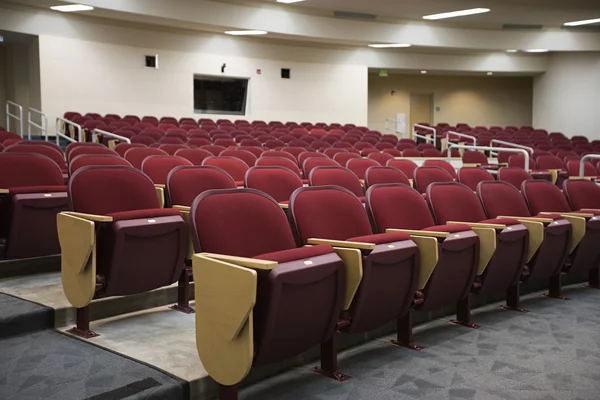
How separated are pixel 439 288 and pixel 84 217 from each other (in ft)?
4.85

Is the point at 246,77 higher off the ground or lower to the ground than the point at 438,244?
higher

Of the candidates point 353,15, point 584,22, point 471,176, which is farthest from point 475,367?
point 584,22

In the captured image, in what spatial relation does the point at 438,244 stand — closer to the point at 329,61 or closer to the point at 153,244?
the point at 153,244

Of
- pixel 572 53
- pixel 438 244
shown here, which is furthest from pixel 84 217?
pixel 572 53

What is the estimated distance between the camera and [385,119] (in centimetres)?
1664

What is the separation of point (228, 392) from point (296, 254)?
471mm

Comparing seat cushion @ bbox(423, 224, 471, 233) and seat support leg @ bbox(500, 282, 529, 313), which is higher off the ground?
seat cushion @ bbox(423, 224, 471, 233)

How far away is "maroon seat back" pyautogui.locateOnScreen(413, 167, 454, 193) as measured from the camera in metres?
4.05

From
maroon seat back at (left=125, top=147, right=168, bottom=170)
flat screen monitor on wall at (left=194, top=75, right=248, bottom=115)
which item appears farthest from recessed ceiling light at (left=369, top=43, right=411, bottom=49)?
maroon seat back at (left=125, top=147, right=168, bottom=170)

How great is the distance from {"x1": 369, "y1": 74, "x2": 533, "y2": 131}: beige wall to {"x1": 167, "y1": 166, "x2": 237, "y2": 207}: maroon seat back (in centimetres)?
1381

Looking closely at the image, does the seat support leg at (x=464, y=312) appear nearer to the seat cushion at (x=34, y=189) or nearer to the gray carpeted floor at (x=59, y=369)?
the gray carpeted floor at (x=59, y=369)

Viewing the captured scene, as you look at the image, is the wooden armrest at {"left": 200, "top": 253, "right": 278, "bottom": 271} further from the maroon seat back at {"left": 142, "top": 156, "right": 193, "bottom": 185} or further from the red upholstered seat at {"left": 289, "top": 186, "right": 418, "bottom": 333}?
the maroon seat back at {"left": 142, "top": 156, "right": 193, "bottom": 185}

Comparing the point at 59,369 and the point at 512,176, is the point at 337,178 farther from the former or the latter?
the point at 59,369

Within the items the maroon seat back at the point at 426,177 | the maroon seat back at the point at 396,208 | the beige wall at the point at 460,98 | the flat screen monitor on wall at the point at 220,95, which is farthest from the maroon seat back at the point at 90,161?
the beige wall at the point at 460,98
